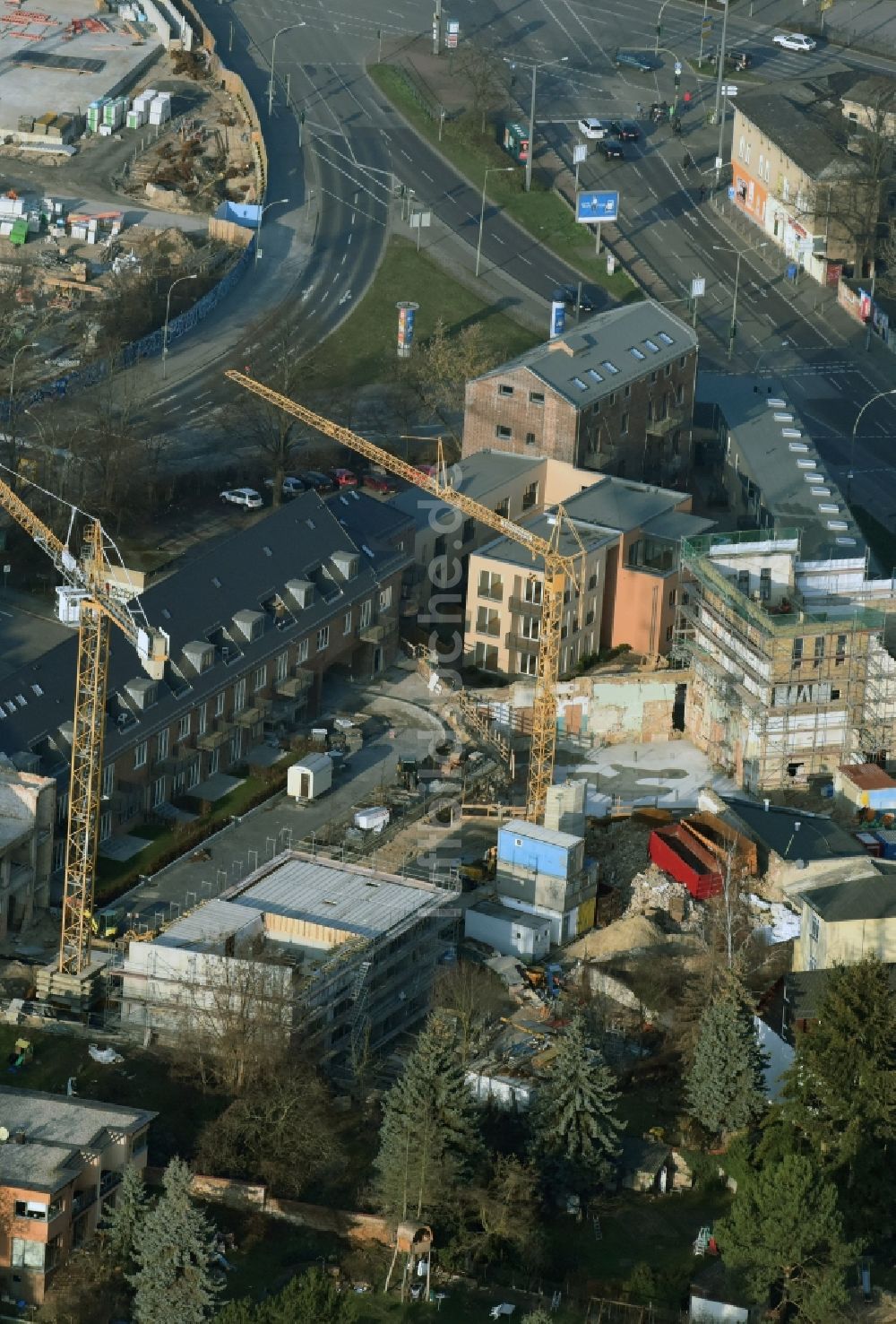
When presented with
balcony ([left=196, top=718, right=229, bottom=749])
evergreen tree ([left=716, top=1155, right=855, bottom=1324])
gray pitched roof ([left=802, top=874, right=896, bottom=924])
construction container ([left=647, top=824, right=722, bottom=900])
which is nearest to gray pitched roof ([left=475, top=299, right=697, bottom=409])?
balcony ([left=196, top=718, right=229, bottom=749])

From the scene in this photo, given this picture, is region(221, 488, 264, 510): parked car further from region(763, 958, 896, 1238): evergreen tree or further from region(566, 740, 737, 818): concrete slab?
region(763, 958, 896, 1238): evergreen tree

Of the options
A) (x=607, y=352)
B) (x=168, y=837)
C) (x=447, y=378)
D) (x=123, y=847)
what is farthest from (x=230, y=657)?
(x=447, y=378)

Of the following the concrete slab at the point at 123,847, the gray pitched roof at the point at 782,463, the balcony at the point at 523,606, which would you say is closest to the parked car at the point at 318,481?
the gray pitched roof at the point at 782,463

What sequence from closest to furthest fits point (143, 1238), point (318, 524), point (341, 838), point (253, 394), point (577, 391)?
point (143, 1238) → point (341, 838) → point (318, 524) → point (577, 391) → point (253, 394)

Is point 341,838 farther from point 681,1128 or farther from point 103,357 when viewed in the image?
point 103,357

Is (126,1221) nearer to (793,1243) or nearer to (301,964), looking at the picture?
(301,964)

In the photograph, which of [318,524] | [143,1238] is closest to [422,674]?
[318,524]
